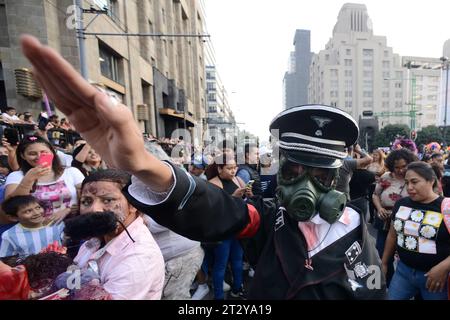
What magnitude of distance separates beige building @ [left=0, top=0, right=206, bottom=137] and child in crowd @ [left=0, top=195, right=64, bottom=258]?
516cm

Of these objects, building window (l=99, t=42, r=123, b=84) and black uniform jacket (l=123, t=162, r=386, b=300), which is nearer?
black uniform jacket (l=123, t=162, r=386, b=300)

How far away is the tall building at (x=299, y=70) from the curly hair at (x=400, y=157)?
120 m

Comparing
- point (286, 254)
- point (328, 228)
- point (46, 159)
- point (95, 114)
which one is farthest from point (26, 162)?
point (328, 228)

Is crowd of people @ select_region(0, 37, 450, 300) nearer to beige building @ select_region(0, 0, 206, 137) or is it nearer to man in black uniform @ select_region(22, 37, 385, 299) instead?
man in black uniform @ select_region(22, 37, 385, 299)

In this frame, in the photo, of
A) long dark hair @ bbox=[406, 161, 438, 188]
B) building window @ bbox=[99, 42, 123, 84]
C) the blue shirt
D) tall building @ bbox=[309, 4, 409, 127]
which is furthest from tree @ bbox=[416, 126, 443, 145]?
the blue shirt

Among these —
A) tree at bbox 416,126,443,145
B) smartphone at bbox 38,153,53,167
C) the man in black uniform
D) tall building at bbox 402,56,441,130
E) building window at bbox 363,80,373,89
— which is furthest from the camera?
tall building at bbox 402,56,441,130

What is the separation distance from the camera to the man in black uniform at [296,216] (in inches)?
31.8

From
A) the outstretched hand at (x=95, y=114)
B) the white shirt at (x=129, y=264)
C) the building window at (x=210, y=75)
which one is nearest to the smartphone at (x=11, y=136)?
the white shirt at (x=129, y=264)

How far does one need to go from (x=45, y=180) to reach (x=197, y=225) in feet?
7.73

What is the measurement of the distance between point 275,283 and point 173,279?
114 centimetres

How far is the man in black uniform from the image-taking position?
0.81 m

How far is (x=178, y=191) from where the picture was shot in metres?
0.78

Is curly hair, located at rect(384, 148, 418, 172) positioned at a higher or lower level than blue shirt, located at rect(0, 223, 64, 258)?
higher

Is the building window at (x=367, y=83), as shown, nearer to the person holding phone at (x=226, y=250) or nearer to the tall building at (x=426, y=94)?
the tall building at (x=426, y=94)
